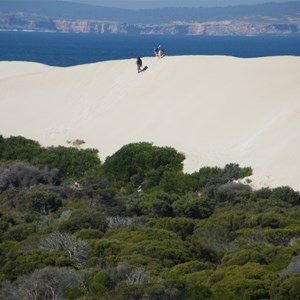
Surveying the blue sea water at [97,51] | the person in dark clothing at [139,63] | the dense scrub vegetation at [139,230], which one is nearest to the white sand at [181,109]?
the person in dark clothing at [139,63]

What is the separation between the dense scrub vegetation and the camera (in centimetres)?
1374

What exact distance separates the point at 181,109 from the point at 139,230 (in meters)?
15.2

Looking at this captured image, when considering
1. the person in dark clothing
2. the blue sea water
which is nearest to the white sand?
the person in dark clothing

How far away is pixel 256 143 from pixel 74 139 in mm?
6726

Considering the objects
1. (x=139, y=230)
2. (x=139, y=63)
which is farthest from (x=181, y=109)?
(x=139, y=230)

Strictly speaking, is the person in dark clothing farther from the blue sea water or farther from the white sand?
the blue sea water

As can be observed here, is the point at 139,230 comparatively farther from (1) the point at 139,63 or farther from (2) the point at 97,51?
(2) the point at 97,51

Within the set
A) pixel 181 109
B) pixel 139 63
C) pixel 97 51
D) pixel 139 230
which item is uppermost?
pixel 139 230

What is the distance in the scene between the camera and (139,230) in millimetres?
18250

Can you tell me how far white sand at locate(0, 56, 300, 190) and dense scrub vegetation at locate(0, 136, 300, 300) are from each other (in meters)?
1.49

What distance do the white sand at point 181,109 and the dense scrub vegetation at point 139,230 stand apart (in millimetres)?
1488

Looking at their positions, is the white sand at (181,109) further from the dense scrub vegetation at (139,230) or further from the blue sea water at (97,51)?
the blue sea water at (97,51)

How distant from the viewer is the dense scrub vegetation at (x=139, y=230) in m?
13.7

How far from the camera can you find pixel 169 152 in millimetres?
28516
